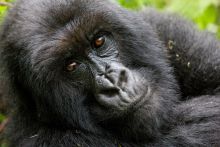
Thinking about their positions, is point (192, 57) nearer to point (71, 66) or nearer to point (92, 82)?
point (92, 82)

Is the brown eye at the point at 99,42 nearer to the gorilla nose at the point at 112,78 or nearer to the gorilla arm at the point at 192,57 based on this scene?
the gorilla nose at the point at 112,78

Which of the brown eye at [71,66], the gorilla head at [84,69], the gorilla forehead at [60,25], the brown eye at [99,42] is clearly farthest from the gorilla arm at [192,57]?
the brown eye at [71,66]

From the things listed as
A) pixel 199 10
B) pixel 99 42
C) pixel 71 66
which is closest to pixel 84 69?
pixel 71 66

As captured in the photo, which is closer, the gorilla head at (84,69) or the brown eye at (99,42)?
the gorilla head at (84,69)

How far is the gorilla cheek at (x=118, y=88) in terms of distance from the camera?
3.81 meters

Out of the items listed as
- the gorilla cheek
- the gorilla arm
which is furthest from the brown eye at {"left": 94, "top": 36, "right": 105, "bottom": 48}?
the gorilla arm

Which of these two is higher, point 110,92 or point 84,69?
point 84,69

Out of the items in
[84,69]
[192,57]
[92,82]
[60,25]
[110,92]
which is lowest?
[192,57]

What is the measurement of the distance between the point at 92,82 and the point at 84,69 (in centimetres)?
13

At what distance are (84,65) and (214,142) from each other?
1.39 metres

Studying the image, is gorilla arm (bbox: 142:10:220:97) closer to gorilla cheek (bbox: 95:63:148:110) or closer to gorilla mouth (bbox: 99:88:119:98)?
gorilla cheek (bbox: 95:63:148:110)

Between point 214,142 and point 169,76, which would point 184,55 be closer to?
point 169,76

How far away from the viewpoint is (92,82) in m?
3.97

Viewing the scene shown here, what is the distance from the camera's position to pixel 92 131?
13.4ft
